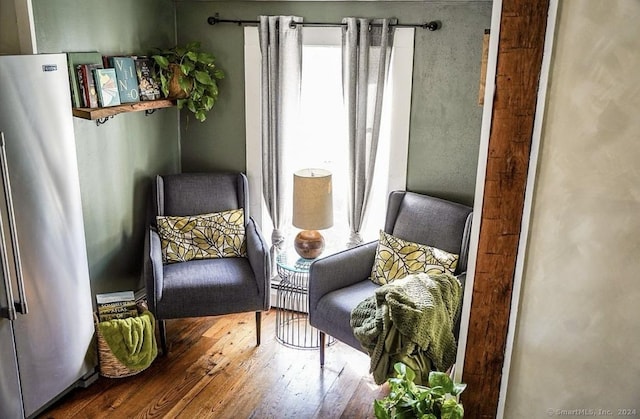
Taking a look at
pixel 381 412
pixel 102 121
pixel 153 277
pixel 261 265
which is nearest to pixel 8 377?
pixel 153 277

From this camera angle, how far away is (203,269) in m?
3.37

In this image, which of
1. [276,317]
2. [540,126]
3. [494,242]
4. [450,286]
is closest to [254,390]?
[276,317]

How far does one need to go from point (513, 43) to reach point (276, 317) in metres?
2.49

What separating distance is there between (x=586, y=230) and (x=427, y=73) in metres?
1.79

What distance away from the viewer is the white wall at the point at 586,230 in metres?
1.61

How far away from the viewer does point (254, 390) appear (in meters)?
3.05

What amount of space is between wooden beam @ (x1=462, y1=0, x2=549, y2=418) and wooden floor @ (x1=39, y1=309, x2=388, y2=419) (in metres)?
1.05

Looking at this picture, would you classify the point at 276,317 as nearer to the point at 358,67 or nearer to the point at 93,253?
the point at 93,253

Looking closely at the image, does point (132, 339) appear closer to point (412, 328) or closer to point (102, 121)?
point (102, 121)

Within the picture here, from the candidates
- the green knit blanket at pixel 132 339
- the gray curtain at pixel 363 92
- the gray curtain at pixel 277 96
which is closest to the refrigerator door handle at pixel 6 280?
the green knit blanket at pixel 132 339

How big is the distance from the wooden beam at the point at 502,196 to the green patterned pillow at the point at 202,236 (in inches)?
75.1

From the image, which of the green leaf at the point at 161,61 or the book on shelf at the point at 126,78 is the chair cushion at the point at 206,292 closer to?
the book on shelf at the point at 126,78

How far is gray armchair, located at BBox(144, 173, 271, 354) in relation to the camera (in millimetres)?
3166

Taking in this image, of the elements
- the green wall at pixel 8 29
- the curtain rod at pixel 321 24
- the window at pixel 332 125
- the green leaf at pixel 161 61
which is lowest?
the window at pixel 332 125
